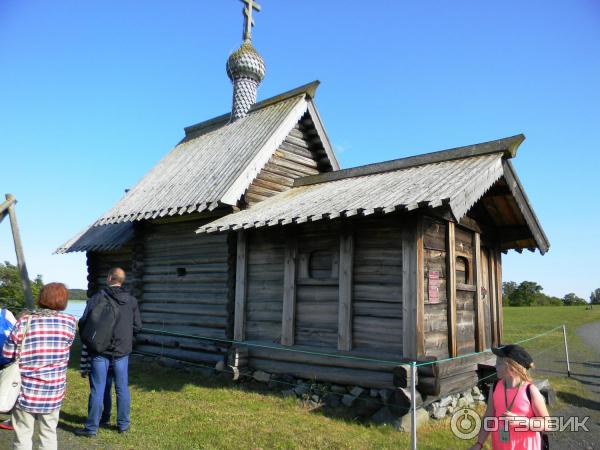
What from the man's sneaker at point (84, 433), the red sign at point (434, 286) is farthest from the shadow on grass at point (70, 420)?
the red sign at point (434, 286)

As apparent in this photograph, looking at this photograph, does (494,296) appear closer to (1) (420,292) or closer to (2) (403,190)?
(1) (420,292)

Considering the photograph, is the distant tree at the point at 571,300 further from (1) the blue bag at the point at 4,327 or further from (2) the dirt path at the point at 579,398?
(1) the blue bag at the point at 4,327

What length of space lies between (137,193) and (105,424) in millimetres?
7676

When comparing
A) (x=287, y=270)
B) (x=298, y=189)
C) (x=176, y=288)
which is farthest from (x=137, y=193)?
(x=287, y=270)

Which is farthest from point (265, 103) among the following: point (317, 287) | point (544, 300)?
point (544, 300)

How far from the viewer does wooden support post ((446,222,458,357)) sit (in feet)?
26.0

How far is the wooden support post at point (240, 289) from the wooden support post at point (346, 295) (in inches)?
94.1

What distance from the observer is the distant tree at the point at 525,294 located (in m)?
73.6

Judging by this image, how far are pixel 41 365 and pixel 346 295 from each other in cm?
486

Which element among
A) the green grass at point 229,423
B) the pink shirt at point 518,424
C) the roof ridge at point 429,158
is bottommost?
the green grass at point 229,423

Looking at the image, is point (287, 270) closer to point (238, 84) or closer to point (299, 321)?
point (299, 321)

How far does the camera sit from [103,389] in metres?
5.67

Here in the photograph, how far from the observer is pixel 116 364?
5.79 m

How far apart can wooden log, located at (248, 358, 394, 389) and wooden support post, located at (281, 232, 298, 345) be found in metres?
0.50
